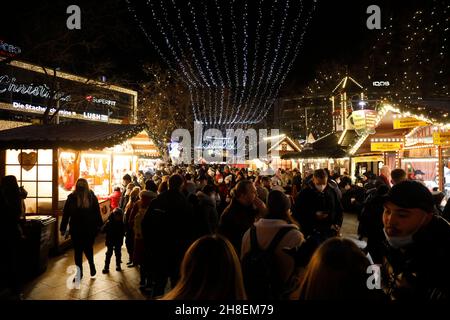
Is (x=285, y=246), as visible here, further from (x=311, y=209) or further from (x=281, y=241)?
(x=311, y=209)

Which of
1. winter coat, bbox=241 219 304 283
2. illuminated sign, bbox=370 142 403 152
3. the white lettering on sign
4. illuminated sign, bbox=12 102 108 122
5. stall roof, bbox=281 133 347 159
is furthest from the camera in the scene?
illuminated sign, bbox=12 102 108 122

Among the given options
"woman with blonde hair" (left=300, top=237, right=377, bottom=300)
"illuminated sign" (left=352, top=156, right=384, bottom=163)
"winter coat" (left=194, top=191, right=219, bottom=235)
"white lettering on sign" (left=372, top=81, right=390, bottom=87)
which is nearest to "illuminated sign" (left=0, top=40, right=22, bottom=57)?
"illuminated sign" (left=352, top=156, right=384, bottom=163)

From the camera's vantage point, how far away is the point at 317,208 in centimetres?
548

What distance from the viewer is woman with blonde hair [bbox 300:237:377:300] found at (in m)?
1.65

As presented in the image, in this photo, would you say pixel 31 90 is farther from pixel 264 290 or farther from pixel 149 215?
pixel 264 290

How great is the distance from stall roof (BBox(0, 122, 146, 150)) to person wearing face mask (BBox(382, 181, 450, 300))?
7871mm

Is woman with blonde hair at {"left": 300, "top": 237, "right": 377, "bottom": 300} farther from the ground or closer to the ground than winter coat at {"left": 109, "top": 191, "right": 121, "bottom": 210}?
farther from the ground

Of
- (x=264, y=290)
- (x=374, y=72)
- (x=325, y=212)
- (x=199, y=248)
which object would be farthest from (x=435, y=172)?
(x=374, y=72)

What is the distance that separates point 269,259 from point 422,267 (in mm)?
1239

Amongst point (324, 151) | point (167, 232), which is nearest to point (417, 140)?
point (324, 151)

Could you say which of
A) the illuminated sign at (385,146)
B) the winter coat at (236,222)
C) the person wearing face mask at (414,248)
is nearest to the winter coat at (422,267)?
the person wearing face mask at (414,248)

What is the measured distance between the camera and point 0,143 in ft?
28.7

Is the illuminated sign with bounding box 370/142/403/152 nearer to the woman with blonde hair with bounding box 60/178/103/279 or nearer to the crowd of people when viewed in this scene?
the crowd of people
